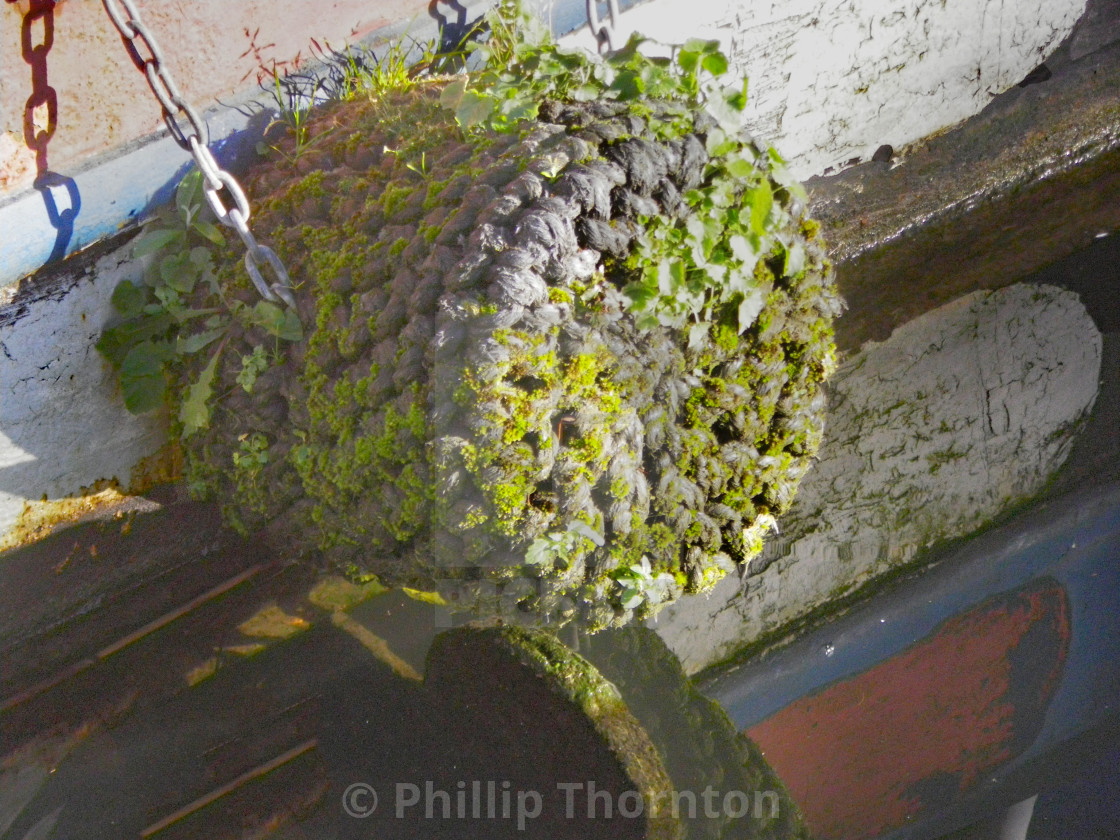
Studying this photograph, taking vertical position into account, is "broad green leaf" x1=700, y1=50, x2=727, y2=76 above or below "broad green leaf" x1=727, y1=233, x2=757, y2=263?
above

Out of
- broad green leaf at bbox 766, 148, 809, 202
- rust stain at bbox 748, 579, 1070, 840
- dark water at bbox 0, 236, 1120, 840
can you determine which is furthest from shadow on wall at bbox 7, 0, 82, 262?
rust stain at bbox 748, 579, 1070, 840

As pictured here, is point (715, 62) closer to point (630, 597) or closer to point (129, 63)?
point (630, 597)

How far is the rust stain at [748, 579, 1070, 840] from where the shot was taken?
270 centimetres

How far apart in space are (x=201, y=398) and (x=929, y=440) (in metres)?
2.22

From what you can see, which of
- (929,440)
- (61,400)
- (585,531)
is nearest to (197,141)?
(61,400)

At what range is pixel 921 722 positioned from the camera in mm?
2828

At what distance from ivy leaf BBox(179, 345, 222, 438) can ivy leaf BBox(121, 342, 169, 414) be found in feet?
0.42

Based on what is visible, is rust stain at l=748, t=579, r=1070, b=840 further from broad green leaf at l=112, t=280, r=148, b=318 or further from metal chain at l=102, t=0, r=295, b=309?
broad green leaf at l=112, t=280, r=148, b=318

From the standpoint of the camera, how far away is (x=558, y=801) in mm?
1951

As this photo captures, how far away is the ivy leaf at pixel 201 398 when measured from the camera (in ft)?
6.81

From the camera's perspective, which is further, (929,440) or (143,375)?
(929,440)

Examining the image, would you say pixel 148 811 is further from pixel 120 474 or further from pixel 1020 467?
pixel 1020 467

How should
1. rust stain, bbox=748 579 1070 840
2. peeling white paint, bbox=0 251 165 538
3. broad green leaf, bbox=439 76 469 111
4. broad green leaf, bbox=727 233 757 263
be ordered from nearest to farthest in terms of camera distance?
broad green leaf, bbox=727 233 757 263
broad green leaf, bbox=439 76 469 111
peeling white paint, bbox=0 251 165 538
rust stain, bbox=748 579 1070 840

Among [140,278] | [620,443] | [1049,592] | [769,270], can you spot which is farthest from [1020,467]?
[140,278]
